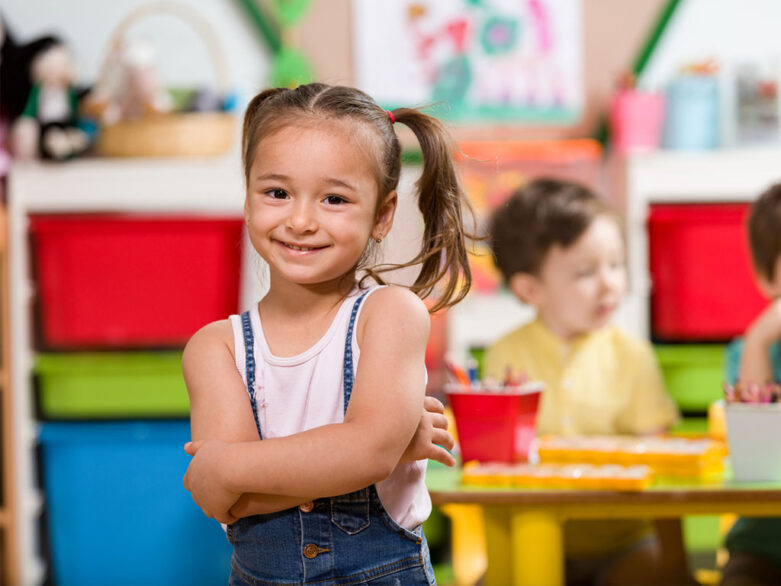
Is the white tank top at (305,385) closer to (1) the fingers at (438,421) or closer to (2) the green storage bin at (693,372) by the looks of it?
(1) the fingers at (438,421)

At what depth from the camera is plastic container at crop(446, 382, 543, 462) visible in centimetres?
126

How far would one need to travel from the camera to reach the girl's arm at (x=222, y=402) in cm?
78

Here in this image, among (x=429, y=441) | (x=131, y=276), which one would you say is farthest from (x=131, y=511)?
(x=429, y=441)

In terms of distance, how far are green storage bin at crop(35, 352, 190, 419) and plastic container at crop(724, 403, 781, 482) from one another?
1195mm

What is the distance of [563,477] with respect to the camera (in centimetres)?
117

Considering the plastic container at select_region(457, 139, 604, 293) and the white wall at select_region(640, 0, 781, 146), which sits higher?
the white wall at select_region(640, 0, 781, 146)

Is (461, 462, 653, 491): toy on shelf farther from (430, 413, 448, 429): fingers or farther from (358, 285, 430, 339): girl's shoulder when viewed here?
(358, 285, 430, 339): girl's shoulder

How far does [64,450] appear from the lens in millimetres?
2049

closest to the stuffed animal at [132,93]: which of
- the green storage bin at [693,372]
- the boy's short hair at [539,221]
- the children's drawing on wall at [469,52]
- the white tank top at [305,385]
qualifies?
the children's drawing on wall at [469,52]

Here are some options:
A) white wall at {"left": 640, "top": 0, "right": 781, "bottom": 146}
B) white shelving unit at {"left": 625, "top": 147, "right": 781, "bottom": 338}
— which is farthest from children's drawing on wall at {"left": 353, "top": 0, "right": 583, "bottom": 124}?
white shelving unit at {"left": 625, "top": 147, "right": 781, "bottom": 338}

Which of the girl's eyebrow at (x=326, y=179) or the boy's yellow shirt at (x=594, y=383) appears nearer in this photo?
the girl's eyebrow at (x=326, y=179)

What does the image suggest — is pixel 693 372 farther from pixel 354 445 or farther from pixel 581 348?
pixel 354 445

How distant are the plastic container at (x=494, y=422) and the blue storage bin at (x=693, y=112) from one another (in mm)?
1124

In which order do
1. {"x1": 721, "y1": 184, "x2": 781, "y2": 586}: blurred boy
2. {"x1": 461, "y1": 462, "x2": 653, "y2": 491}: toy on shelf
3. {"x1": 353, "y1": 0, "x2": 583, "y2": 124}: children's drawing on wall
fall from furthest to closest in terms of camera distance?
1. {"x1": 353, "y1": 0, "x2": 583, "y2": 124}: children's drawing on wall
2. {"x1": 721, "y1": 184, "x2": 781, "y2": 586}: blurred boy
3. {"x1": 461, "y1": 462, "x2": 653, "y2": 491}: toy on shelf
